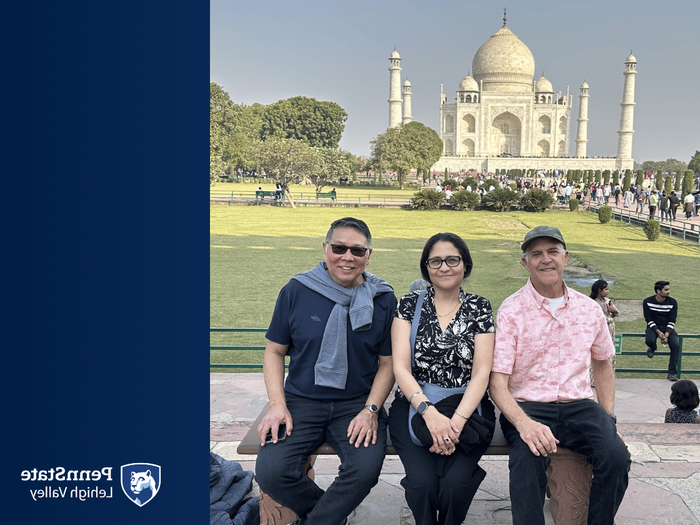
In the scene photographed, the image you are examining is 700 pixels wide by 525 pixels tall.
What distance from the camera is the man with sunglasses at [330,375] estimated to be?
2.25 m

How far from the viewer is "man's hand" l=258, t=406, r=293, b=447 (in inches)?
90.5

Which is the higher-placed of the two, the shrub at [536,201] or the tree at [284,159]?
the tree at [284,159]

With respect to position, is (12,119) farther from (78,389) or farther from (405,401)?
(405,401)

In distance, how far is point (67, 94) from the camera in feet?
5.30

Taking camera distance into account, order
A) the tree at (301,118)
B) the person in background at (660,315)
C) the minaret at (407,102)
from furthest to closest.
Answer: the minaret at (407,102)
the tree at (301,118)
the person in background at (660,315)

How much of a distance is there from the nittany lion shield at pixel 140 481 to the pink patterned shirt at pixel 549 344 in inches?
50.0

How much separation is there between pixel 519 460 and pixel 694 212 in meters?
21.5

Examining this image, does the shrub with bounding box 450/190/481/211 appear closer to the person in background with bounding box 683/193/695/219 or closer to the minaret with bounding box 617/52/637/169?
the person in background with bounding box 683/193/695/219

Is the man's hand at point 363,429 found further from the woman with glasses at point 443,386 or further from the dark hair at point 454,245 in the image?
the dark hair at point 454,245

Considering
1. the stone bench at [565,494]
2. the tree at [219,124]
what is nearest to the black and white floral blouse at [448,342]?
the stone bench at [565,494]

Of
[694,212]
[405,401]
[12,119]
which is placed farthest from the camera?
[694,212]

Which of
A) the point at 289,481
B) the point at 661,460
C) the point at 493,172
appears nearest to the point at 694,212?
the point at 661,460

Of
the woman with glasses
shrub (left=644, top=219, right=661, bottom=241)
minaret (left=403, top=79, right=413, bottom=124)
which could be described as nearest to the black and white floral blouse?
the woman with glasses

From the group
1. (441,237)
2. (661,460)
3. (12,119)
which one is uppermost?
(12,119)
